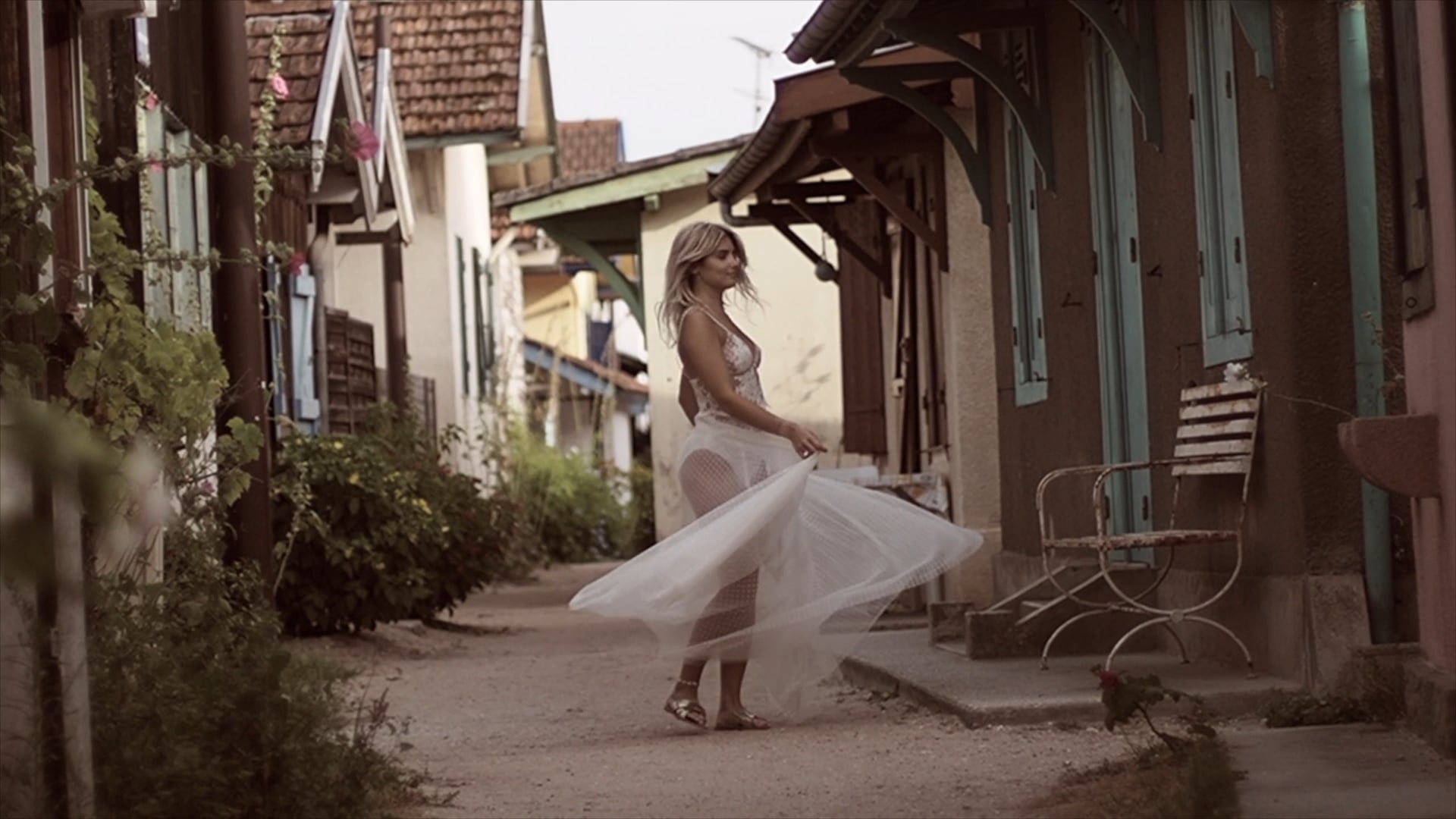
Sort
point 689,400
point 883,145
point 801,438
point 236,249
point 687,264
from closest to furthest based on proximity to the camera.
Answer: point 801,438, point 687,264, point 689,400, point 236,249, point 883,145

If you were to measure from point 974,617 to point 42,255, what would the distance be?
5.72m

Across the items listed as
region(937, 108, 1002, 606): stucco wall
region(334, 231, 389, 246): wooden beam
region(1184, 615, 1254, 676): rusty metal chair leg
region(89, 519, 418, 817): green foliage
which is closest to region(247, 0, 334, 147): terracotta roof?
region(334, 231, 389, 246): wooden beam

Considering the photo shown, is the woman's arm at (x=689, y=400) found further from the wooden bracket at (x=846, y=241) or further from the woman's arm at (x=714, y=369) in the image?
the wooden bracket at (x=846, y=241)

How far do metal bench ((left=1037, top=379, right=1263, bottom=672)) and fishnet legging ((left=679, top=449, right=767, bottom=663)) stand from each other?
121 centimetres

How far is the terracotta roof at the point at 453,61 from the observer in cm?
2562

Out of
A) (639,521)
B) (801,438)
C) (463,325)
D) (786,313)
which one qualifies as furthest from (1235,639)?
(639,521)

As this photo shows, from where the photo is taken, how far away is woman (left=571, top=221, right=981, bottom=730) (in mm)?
8133

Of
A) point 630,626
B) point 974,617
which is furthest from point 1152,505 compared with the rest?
point 630,626

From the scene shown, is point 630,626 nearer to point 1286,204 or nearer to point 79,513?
point 1286,204

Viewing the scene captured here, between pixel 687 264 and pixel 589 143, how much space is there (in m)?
46.7

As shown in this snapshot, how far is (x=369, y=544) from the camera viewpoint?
14594 mm

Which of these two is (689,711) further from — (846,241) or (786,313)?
(786,313)

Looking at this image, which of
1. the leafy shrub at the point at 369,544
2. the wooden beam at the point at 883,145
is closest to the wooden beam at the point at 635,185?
the leafy shrub at the point at 369,544

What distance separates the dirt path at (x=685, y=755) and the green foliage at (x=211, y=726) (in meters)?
0.79
